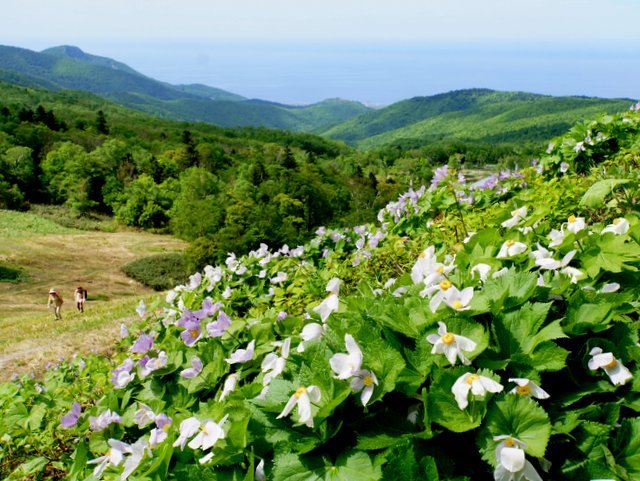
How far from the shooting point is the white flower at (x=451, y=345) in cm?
139

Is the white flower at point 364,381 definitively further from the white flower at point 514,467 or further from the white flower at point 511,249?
the white flower at point 511,249

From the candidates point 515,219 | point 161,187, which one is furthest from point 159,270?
point 515,219

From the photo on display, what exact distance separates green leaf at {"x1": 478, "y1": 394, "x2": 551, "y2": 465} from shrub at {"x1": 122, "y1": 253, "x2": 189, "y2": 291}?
127ft

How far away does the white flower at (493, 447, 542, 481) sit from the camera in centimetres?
118

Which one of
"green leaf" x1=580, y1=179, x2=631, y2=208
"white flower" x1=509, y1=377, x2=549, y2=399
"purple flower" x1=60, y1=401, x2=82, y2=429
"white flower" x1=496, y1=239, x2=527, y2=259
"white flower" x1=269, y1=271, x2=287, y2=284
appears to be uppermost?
"green leaf" x1=580, y1=179, x2=631, y2=208

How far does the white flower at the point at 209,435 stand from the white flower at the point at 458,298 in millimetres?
781

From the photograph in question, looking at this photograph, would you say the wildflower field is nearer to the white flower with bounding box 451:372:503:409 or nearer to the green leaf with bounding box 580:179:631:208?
the white flower with bounding box 451:372:503:409

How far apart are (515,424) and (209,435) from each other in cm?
87

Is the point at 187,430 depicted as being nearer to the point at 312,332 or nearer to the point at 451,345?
the point at 312,332

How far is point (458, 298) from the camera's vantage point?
155cm

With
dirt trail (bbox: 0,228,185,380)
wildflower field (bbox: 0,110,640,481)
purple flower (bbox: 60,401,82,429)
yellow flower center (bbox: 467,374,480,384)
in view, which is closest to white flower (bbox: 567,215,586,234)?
wildflower field (bbox: 0,110,640,481)

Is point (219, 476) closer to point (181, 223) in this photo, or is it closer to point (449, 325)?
point (449, 325)

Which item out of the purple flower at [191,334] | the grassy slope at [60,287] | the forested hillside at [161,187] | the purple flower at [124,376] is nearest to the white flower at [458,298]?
the purple flower at [191,334]

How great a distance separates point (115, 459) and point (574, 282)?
1851mm
